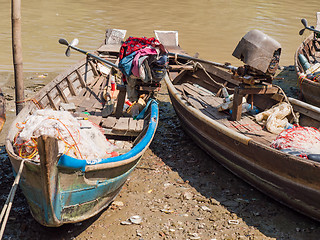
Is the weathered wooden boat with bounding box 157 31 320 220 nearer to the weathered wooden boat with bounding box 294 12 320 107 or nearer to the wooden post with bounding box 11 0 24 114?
the weathered wooden boat with bounding box 294 12 320 107

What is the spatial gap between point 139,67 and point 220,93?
8.10ft

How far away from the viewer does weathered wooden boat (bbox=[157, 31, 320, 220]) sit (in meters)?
4.36

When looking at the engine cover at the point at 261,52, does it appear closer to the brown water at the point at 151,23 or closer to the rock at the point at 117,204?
the rock at the point at 117,204

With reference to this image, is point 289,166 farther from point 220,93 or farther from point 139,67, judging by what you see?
point 220,93

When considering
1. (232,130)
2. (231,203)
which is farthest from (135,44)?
(231,203)

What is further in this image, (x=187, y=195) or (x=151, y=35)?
(x=151, y=35)

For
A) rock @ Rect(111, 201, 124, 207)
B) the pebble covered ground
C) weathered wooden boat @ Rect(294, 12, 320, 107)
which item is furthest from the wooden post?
weathered wooden boat @ Rect(294, 12, 320, 107)

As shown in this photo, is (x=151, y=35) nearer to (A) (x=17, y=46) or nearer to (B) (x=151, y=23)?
(B) (x=151, y=23)

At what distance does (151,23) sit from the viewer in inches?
707

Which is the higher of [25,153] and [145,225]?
[25,153]

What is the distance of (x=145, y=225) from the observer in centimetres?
460

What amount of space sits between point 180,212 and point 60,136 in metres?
2.00

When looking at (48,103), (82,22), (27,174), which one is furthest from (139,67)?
(82,22)

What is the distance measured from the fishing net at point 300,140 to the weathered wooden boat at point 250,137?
0.67 ft
